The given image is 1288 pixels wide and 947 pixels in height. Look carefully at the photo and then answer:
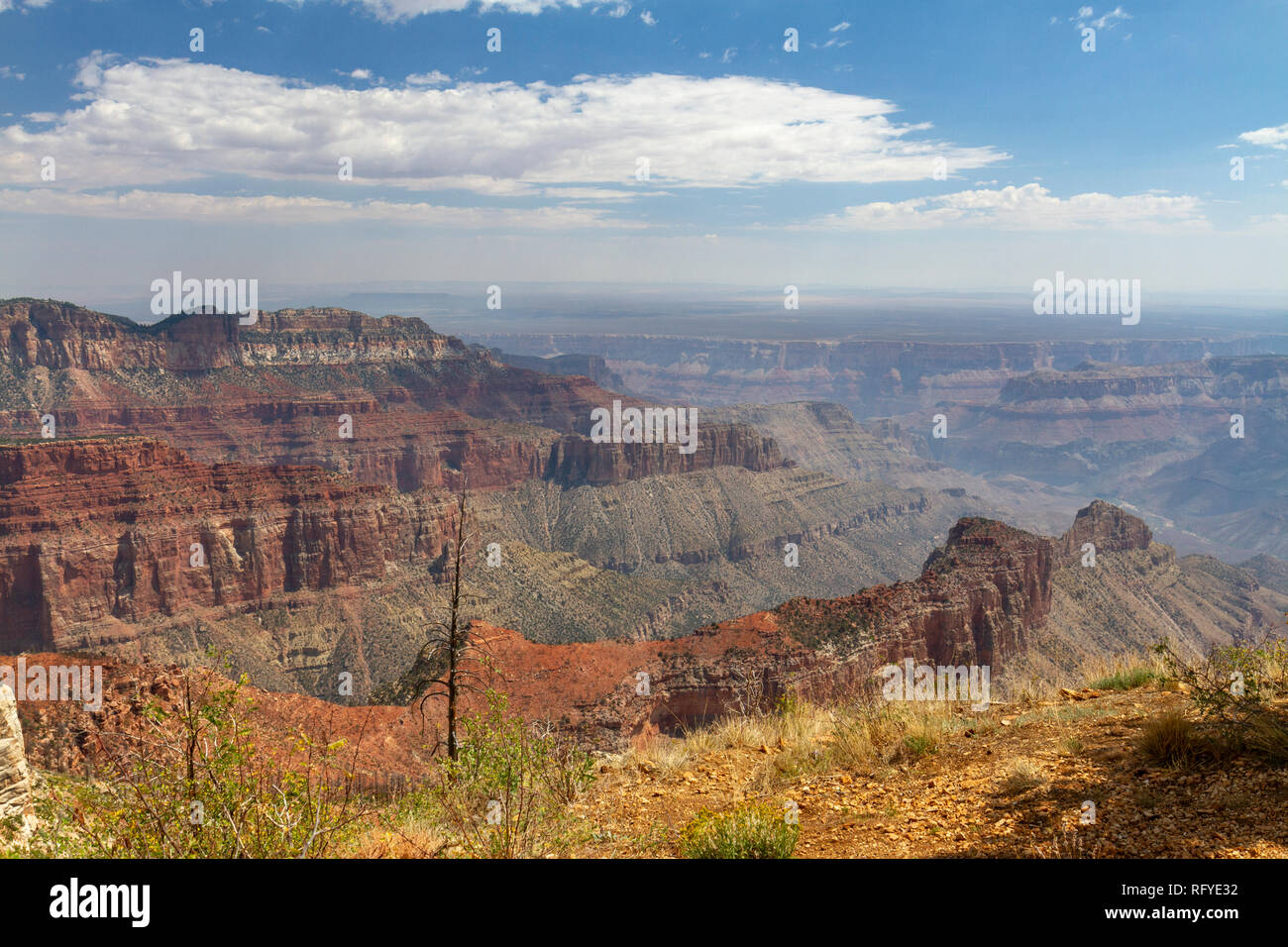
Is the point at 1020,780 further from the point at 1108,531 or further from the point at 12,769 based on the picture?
the point at 1108,531

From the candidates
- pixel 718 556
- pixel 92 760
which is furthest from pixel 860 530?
pixel 92 760

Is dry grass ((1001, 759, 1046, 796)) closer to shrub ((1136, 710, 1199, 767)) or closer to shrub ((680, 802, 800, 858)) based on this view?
shrub ((1136, 710, 1199, 767))

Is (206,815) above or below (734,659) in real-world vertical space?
above

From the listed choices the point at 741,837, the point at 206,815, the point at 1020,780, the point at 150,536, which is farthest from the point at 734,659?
the point at 150,536

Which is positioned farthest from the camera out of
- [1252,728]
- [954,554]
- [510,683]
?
[954,554]

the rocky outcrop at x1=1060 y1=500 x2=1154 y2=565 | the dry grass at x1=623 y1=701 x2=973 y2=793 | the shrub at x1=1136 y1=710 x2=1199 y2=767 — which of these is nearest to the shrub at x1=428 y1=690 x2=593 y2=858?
the dry grass at x1=623 y1=701 x2=973 y2=793
